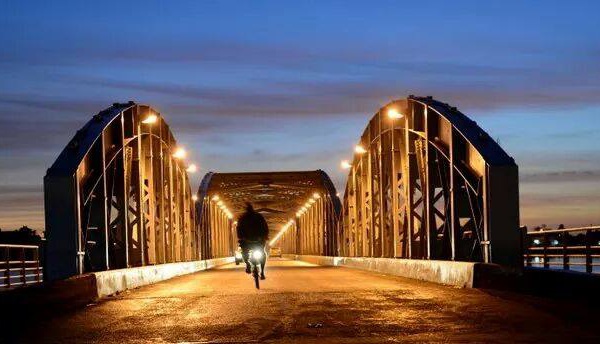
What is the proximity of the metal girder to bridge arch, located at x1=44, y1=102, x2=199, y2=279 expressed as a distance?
21730 millimetres

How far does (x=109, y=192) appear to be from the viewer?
30422 millimetres

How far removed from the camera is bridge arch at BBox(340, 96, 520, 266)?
2142 cm

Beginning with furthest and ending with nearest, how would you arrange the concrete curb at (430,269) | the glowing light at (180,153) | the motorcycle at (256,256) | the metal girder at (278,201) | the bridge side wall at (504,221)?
1. the metal girder at (278,201)
2. the glowing light at (180,153)
3. the motorcycle at (256,256)
4. the bridge side wall at (504,221)
5. the concrete curb at (430,269)

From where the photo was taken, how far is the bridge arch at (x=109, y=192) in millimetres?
21031

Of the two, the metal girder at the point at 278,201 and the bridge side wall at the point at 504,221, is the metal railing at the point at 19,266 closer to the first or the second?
the bridge side wall at the point at 504,221

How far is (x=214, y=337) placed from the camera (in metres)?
10.6

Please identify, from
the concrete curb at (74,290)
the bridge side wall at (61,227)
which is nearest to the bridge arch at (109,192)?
the bridge side wall at (61,227)

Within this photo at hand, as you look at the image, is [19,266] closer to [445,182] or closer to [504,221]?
[504,221]

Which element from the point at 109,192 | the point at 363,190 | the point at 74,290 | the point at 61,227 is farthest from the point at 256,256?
the point at 363,190

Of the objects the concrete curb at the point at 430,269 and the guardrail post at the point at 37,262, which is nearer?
the concrete curb at the point at 430,269

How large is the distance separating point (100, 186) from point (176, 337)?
16375mm

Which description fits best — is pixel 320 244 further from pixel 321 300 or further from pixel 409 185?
pixel 321 300

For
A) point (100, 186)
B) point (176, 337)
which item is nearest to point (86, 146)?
point (100, 186)

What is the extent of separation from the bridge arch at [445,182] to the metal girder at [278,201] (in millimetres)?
28331
